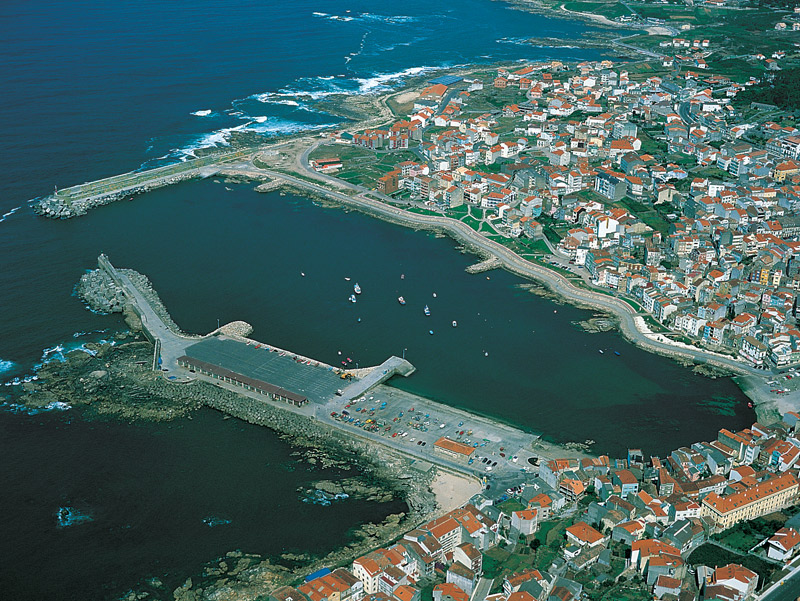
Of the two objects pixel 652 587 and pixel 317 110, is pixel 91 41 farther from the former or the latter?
pixel 652 587

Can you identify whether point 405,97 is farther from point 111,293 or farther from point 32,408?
point 32,408

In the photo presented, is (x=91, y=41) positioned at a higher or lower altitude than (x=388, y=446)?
higher

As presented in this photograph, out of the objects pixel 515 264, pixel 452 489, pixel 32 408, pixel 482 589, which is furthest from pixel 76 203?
pixel 482 589

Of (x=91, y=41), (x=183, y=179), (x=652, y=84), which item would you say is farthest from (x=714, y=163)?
(x=91, y=41)

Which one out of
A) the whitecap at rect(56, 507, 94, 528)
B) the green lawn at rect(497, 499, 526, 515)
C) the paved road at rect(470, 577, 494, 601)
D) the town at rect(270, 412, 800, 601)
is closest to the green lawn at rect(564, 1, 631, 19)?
the town at rect(270, 412, 800, 601)

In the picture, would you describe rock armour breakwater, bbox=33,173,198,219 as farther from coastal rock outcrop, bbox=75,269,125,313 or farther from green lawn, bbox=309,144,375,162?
green lawn, bbox=309,144,375,162

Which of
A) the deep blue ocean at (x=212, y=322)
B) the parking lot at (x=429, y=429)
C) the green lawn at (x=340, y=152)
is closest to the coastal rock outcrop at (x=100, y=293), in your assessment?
the deep blue ocean at (x=212, y=322)

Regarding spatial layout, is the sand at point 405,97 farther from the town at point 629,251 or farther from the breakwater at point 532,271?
the breakwater at point 532,271
